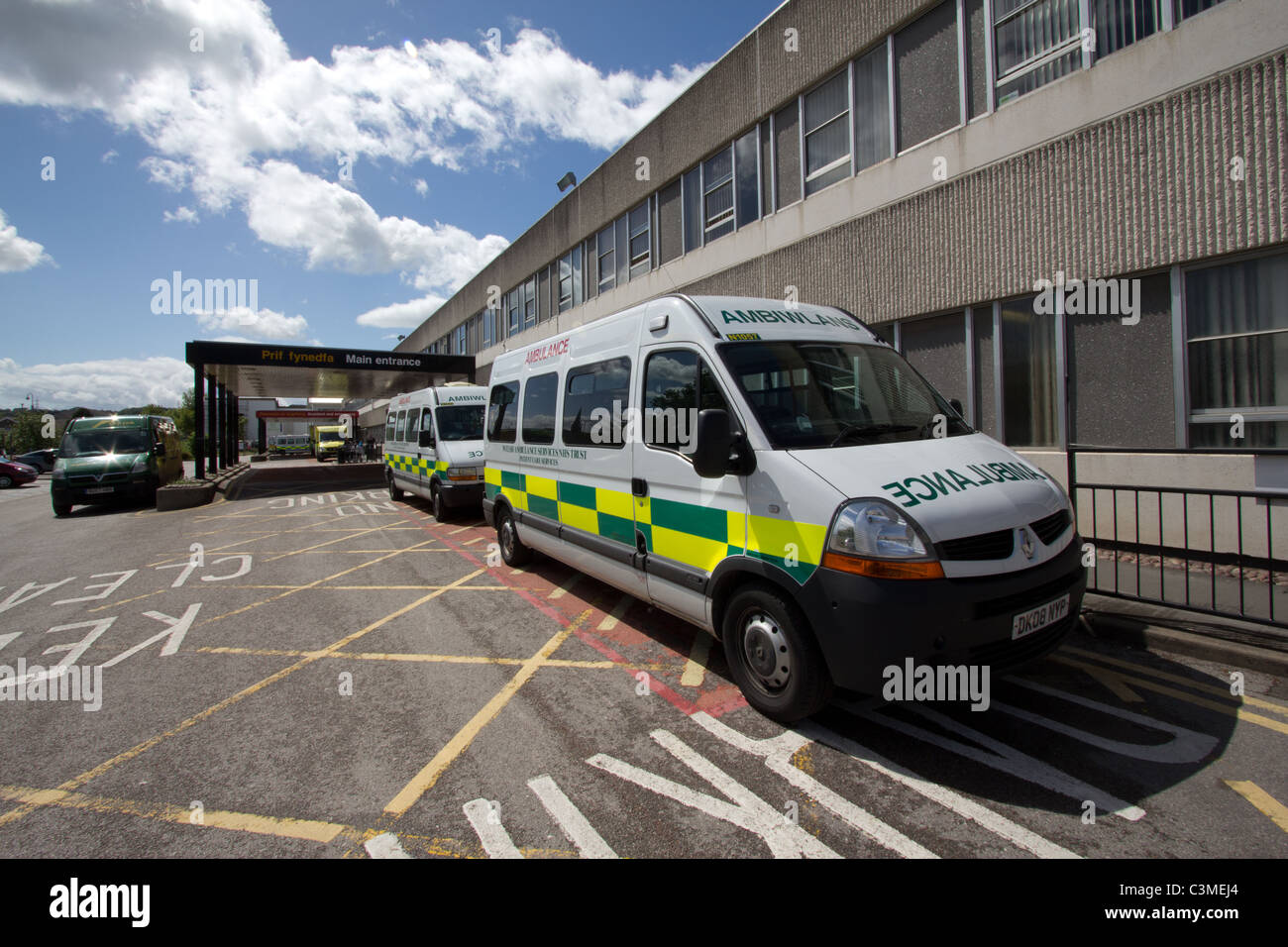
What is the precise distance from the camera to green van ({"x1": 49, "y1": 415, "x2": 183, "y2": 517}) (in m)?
13.9

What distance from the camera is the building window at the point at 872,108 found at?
29.5 ft

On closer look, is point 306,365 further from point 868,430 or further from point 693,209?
point 868,430

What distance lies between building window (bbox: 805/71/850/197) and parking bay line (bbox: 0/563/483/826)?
9.15m

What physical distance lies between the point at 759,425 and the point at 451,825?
2456 mm

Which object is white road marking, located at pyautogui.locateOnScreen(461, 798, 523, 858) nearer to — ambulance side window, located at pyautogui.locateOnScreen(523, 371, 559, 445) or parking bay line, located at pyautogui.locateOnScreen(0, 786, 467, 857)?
parking bay line, located at pyautogui.locateOnScreen(0, 786, 467, 857)

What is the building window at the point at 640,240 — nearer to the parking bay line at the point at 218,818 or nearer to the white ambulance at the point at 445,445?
the white ambulance at the point at 445,445

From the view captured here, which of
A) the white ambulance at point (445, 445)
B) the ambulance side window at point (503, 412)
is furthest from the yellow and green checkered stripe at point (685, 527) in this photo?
the white ambulance at point (445, 445)

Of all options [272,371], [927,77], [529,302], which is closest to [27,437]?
[272,371]

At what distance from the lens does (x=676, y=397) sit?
4.03 meters

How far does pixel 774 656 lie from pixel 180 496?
16.2 metres

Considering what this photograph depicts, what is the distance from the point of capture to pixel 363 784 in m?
2.89
